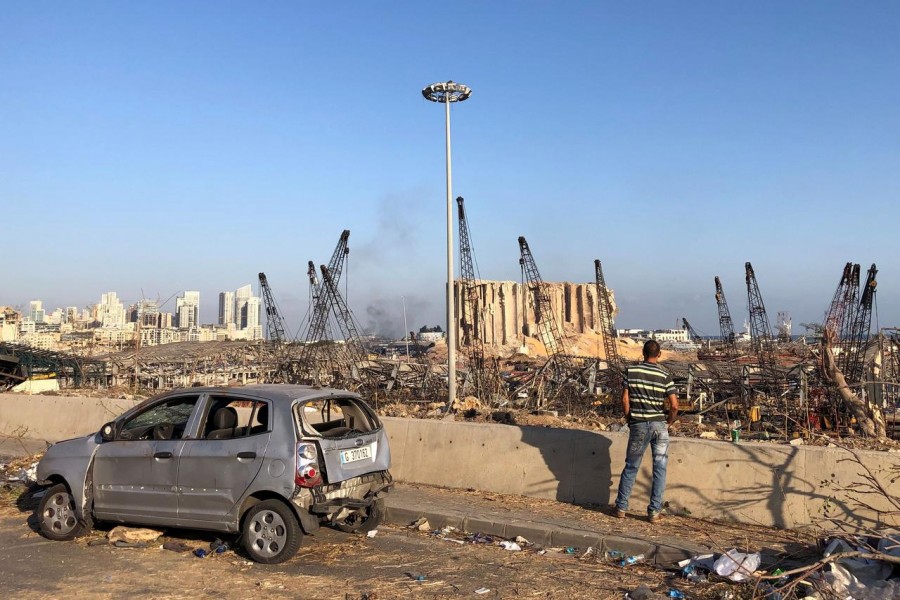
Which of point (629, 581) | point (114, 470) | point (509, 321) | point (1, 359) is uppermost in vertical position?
point (509, 321)

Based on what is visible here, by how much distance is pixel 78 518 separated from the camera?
7777 mm

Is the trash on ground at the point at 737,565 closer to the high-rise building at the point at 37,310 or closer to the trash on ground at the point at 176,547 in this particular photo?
the trash on ground at the point at 176,547

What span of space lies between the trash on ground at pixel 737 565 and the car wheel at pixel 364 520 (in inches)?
135

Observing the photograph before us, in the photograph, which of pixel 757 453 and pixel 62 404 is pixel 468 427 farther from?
pixel 62 404

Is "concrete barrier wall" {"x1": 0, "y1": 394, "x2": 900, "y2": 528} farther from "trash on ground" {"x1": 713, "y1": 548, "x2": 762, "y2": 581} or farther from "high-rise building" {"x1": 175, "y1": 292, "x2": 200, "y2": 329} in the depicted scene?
"high-rise building" {"x1": 175, "y1": 292, "x2": 200, "y2": 329}

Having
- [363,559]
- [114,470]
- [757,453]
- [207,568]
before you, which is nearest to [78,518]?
[114,470]

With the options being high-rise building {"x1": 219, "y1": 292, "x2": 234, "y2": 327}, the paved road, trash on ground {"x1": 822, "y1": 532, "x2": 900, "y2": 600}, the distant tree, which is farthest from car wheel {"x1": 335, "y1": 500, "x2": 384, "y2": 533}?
high-rise building {"x1": 219, "y1": 292, "x2": 234, "y2": 327}

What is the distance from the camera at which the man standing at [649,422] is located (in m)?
7.88

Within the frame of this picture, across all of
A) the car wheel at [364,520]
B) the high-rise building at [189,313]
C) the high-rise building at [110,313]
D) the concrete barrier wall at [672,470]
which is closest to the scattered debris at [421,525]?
the car wheel at [364,520]

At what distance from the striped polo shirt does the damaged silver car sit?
272 cm

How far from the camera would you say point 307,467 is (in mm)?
6906

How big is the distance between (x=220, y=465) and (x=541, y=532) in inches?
130

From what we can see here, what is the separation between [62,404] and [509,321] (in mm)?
153479

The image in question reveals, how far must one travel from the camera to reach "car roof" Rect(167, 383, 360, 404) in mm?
7285
